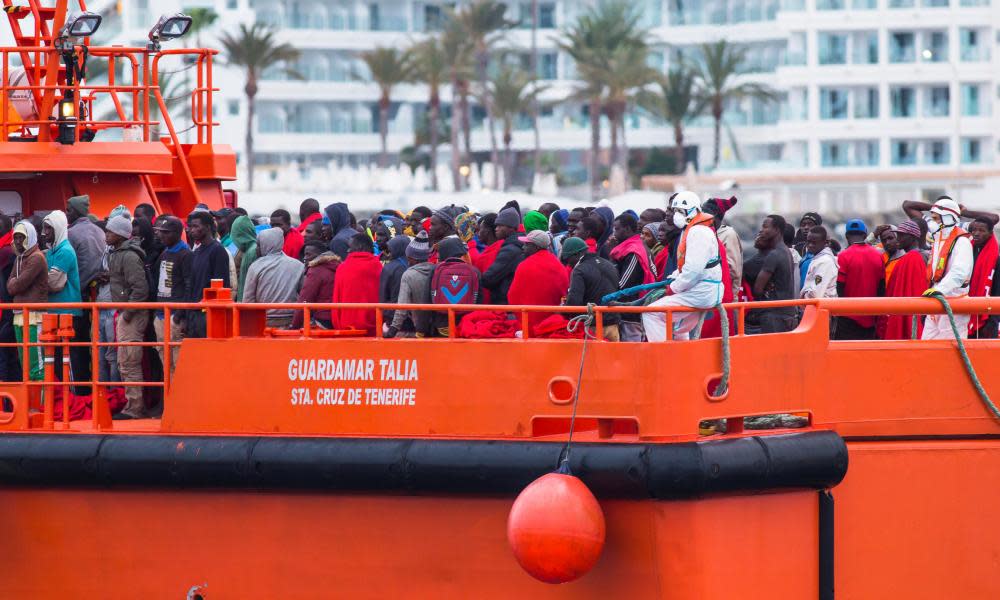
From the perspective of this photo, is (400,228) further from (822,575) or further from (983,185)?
(983,185)

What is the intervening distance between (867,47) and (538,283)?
5629 cm

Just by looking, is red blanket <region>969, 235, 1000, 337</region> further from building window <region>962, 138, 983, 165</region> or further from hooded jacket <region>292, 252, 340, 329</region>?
building window <region>962, 138, 983, 165</region>

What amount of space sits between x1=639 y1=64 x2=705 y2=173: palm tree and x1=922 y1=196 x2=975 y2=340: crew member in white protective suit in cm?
5325

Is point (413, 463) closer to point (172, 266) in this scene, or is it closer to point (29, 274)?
point (172, 266)

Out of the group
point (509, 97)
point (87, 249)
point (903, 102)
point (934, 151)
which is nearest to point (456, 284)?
point (87, 249)

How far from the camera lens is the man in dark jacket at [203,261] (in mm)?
9508

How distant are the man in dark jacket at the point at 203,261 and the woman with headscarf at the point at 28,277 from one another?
35.2 inches

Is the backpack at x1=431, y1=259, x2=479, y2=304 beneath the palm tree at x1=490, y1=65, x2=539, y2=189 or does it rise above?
beneath

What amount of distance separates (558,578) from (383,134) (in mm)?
59915

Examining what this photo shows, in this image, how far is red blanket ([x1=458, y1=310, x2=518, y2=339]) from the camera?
8359 millimetres

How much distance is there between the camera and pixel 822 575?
26.4 ft

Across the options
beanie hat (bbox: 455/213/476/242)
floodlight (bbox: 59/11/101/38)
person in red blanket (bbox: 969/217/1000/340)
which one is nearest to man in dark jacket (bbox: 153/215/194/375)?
floodlight (bbox: 59/11/101/38)

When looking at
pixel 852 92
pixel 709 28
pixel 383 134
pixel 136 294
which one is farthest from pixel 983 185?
pixel 136 294

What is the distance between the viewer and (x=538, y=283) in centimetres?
873
